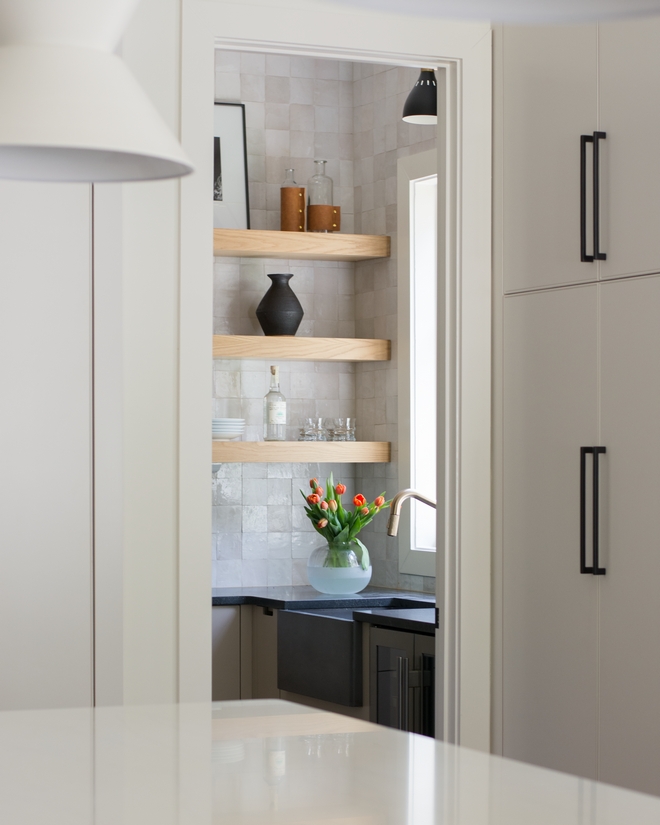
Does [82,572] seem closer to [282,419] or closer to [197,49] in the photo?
[197,49]

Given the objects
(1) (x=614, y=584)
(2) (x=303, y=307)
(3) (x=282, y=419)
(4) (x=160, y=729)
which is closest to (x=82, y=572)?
(4) (x=160, y=729)

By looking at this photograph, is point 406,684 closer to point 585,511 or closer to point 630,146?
point 585,511

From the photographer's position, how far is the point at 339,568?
13.6 ft

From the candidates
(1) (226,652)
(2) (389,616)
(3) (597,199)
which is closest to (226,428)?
(1) (226,652)

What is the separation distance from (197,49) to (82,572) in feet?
4.23

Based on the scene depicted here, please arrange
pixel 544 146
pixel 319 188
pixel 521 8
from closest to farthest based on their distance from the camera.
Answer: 1. pixel 521 8
2. pixel 544 146
3. pixel 319 188

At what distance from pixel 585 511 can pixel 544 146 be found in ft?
3.05

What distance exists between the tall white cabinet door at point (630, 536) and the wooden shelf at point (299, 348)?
1.89m

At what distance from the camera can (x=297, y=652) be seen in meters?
3.88

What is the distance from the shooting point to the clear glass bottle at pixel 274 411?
430 centimetres

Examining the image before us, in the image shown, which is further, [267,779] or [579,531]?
[579,531]

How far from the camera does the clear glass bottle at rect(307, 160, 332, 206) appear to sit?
4.40 meters

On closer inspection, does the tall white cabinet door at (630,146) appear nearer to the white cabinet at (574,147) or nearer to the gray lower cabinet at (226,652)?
the white cabinet at (574,147)

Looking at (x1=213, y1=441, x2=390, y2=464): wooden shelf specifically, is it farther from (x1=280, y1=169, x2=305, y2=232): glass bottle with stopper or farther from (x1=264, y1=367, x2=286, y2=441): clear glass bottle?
(x1=280, y1=169, x2=305, y2=232): glass bottle with stopper
